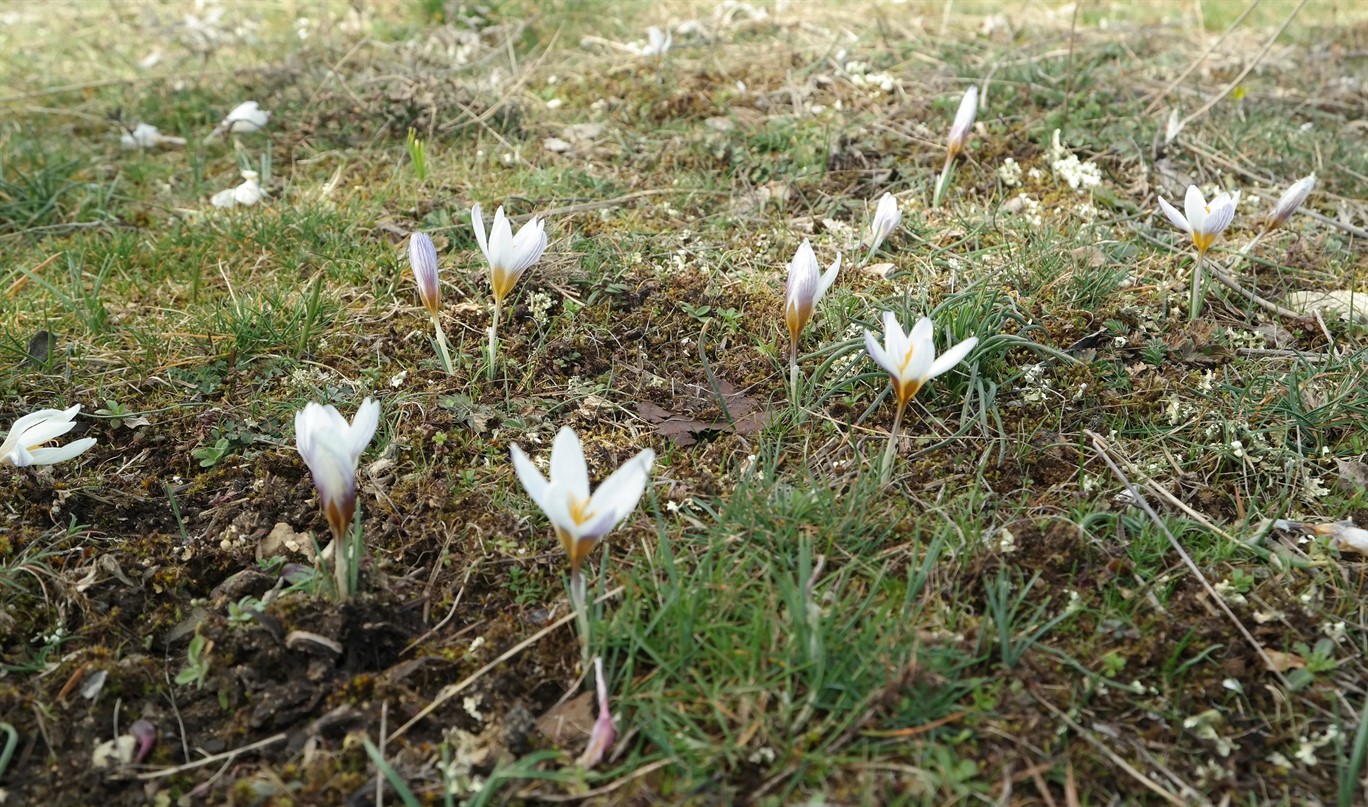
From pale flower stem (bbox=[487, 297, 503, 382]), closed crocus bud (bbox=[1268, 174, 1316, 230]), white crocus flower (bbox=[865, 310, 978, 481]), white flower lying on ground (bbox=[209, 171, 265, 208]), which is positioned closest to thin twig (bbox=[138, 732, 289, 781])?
pale flower stem (bbox=[487, 297, 503, 382])

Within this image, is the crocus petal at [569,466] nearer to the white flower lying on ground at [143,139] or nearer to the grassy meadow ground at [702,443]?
the grassy meadow ground at [702,443]

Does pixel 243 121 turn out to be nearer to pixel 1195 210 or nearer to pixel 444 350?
pixel 444 350

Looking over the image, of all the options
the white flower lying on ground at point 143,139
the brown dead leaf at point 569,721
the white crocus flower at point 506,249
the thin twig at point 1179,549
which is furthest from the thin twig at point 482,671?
the white flower lying on ground at point 143,139

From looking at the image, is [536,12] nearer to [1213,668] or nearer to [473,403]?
[473,403]

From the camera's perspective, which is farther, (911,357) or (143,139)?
(143,139)

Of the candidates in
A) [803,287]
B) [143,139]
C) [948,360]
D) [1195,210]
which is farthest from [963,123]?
[143,139]

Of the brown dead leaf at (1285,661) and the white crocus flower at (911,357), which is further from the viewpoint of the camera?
the white crocus flower at (911,357)
